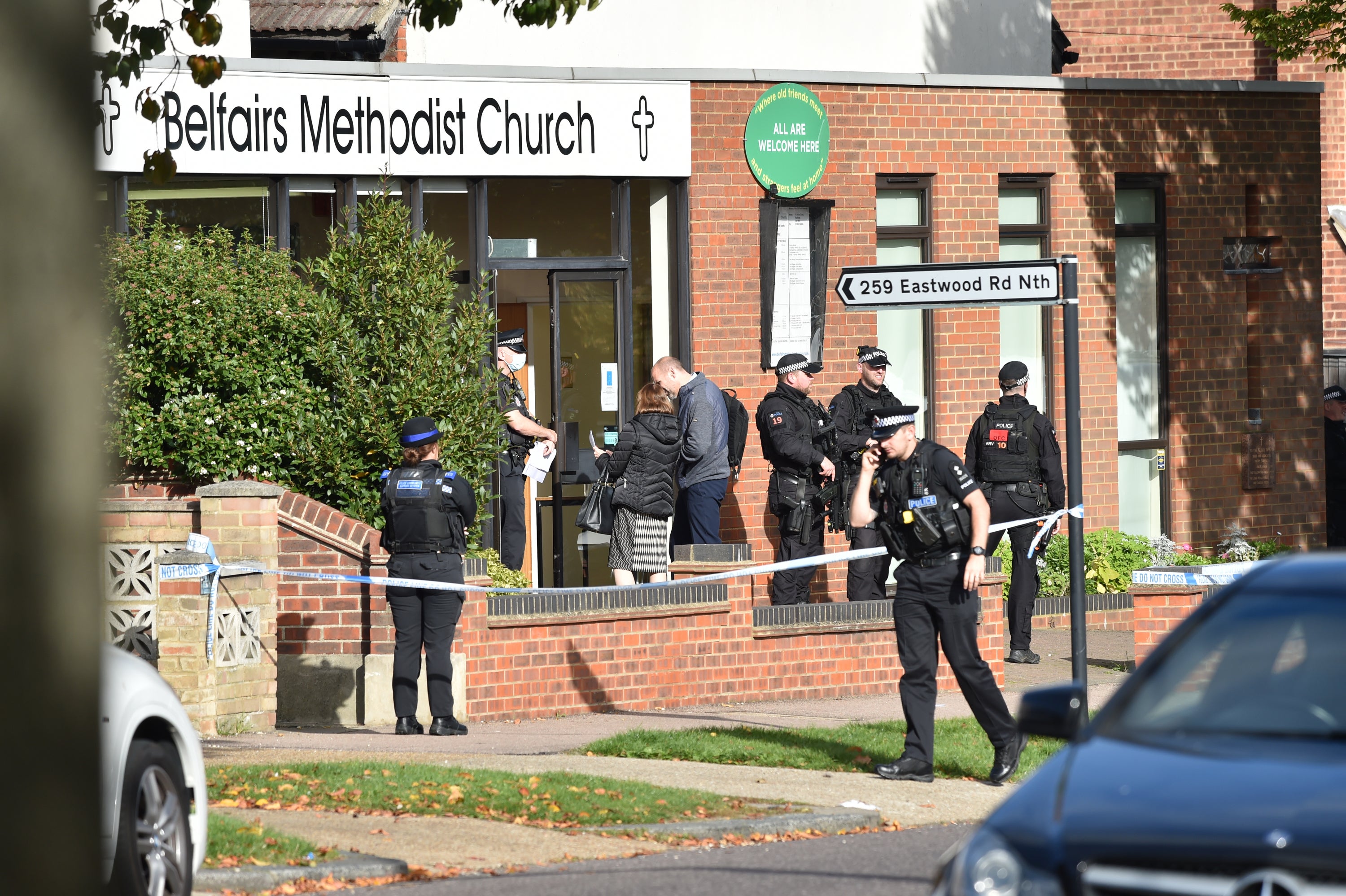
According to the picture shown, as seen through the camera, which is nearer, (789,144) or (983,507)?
(983,507)

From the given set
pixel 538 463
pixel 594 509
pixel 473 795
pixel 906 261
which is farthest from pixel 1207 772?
pixel 906 261

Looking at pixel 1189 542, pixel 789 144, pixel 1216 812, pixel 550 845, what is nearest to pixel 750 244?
pixel 789 144

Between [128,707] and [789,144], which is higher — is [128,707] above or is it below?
below

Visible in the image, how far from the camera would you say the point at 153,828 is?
598 cm

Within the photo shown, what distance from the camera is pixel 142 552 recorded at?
11070 millimetres

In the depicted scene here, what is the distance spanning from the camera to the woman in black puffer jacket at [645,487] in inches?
498

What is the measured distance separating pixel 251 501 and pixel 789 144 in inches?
256

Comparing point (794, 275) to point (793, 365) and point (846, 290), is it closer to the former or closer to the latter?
point (793, 365)

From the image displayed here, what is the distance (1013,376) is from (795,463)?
1738mm

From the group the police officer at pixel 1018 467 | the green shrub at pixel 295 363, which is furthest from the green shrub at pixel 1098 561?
the green shrub at pixel 295 363

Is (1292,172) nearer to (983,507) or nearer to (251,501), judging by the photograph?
(983,507)

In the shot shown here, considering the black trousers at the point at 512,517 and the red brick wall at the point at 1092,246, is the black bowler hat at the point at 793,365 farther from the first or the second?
the black trousers at the point at 512,517

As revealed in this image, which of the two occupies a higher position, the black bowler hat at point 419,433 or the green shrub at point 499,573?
the black bowler hat at point 419,433

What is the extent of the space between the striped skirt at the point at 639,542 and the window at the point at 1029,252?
5.16 metres
